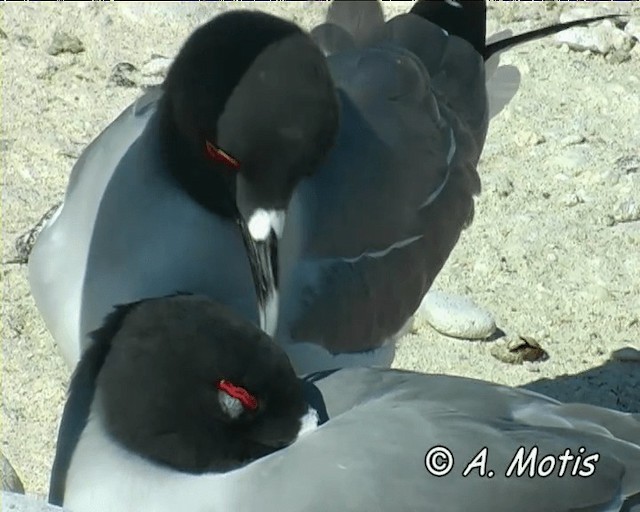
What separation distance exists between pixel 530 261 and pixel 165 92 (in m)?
1.22

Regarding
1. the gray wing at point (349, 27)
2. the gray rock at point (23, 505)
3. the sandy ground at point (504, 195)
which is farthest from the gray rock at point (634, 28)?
the gray rock at point (23, 505)

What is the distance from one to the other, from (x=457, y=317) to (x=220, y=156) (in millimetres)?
1031

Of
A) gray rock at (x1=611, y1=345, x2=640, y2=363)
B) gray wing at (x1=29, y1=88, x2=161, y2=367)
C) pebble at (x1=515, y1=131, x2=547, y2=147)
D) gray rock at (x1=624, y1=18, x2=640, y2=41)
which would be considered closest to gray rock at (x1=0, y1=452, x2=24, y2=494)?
gray wing at (x1=29, y1=88, x2=161, y2=367)

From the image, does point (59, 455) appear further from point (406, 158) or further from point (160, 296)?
point (406, 158)

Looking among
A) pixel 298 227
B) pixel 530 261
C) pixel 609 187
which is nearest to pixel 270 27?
pixel 298 227

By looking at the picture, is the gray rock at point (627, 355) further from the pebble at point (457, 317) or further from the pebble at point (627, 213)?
the pebble at point (627, 213)

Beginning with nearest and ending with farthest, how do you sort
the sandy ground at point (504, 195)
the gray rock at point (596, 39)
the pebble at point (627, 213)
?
the sandy ground at point (504, 195) < the pebble at point (627, 213) < the gray rock at point (596, 39)

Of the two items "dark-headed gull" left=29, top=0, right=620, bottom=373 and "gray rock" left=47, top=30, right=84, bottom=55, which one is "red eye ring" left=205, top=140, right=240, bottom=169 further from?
"gray rock" left=47, top=30, right=84, bottom=55

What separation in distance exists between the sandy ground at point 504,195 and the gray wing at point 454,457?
0.86 m

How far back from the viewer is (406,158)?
3.18 m

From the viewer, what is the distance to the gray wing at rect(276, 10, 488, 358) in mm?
2980

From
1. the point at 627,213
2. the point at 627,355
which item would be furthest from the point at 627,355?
the point at 627,213

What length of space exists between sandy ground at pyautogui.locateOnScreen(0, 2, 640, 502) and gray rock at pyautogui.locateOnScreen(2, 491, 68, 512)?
693 mm

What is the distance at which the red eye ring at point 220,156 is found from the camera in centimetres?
260
